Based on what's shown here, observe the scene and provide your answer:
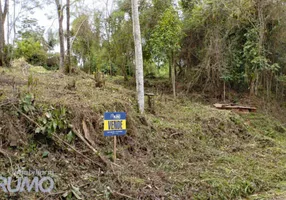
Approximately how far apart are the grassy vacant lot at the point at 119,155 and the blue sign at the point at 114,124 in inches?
15.2

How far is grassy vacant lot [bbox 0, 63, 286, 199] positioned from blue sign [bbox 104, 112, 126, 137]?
386 mm

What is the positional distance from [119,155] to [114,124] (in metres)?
0.64

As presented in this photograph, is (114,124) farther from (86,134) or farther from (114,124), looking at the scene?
(86,134)

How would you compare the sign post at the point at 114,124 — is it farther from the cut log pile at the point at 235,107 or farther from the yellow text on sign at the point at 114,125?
the cut log pile at the point at 235,107

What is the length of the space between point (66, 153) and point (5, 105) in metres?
1.09

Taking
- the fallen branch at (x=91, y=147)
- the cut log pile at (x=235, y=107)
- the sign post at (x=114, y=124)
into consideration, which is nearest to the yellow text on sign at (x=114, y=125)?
the sign post at (x=114, y=124)

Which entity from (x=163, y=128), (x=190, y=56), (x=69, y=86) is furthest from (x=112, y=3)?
(x=163, y=128)

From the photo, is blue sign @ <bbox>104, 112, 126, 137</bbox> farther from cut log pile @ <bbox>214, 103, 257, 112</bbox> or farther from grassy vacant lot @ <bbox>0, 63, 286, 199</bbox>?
cut log pile @ <bbox>214, 103, 257, 112</bbox>

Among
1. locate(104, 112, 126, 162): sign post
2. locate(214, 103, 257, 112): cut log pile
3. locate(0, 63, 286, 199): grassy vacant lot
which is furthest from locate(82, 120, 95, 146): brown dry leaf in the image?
locate(214, 103, 257, 112): cut log pile

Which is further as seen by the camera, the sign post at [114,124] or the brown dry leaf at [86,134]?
the brown dry leaf at [86,134]

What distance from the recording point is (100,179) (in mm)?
3451

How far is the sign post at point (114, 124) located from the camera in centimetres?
384

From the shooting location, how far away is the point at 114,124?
395 cm

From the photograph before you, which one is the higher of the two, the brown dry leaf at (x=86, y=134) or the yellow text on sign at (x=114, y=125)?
the yellow text on sign at (x=114, y=125)
